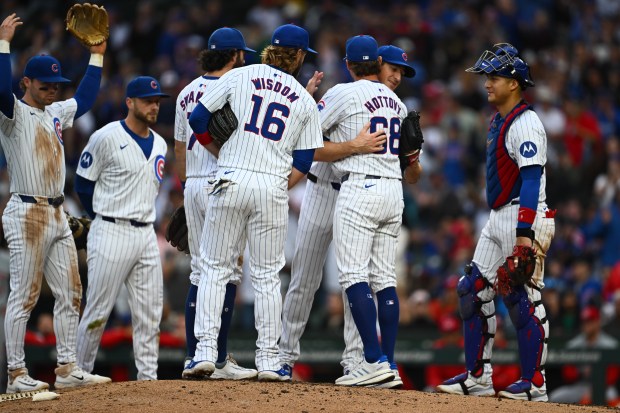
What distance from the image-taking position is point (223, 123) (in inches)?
311

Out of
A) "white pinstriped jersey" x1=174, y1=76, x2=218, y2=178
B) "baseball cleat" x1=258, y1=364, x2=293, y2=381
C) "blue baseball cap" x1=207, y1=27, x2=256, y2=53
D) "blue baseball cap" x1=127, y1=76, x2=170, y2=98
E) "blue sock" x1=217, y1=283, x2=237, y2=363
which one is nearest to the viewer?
"baseball cleat" x1=258, y1=364, x2=293, y2=381

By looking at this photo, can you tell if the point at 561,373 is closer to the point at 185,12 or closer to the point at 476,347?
the point at 476,347

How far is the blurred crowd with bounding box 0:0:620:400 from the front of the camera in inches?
550

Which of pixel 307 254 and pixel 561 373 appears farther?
pixel 561 373

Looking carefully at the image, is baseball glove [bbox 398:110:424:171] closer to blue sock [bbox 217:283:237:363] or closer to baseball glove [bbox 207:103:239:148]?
baseball glove [bbox 207:103:239:148]

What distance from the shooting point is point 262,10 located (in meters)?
19.5

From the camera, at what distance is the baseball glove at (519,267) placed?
8.02 metres

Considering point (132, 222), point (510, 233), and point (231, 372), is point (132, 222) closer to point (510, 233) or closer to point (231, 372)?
point (231, 372)

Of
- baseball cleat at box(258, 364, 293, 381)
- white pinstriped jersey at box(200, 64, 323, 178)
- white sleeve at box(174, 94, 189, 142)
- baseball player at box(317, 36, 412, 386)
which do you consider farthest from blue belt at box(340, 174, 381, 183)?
baseball cleat at box(258, 364, 293, 381)

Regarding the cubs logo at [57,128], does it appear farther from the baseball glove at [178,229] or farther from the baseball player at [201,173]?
the baseball glove at [178,229]

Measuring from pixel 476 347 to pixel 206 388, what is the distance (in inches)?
87.0

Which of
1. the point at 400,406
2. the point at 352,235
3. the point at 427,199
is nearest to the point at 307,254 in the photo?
the point at 352,235

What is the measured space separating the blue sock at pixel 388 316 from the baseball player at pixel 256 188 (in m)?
0.83

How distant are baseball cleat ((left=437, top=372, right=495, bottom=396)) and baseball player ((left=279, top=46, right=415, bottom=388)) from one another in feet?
2.35
